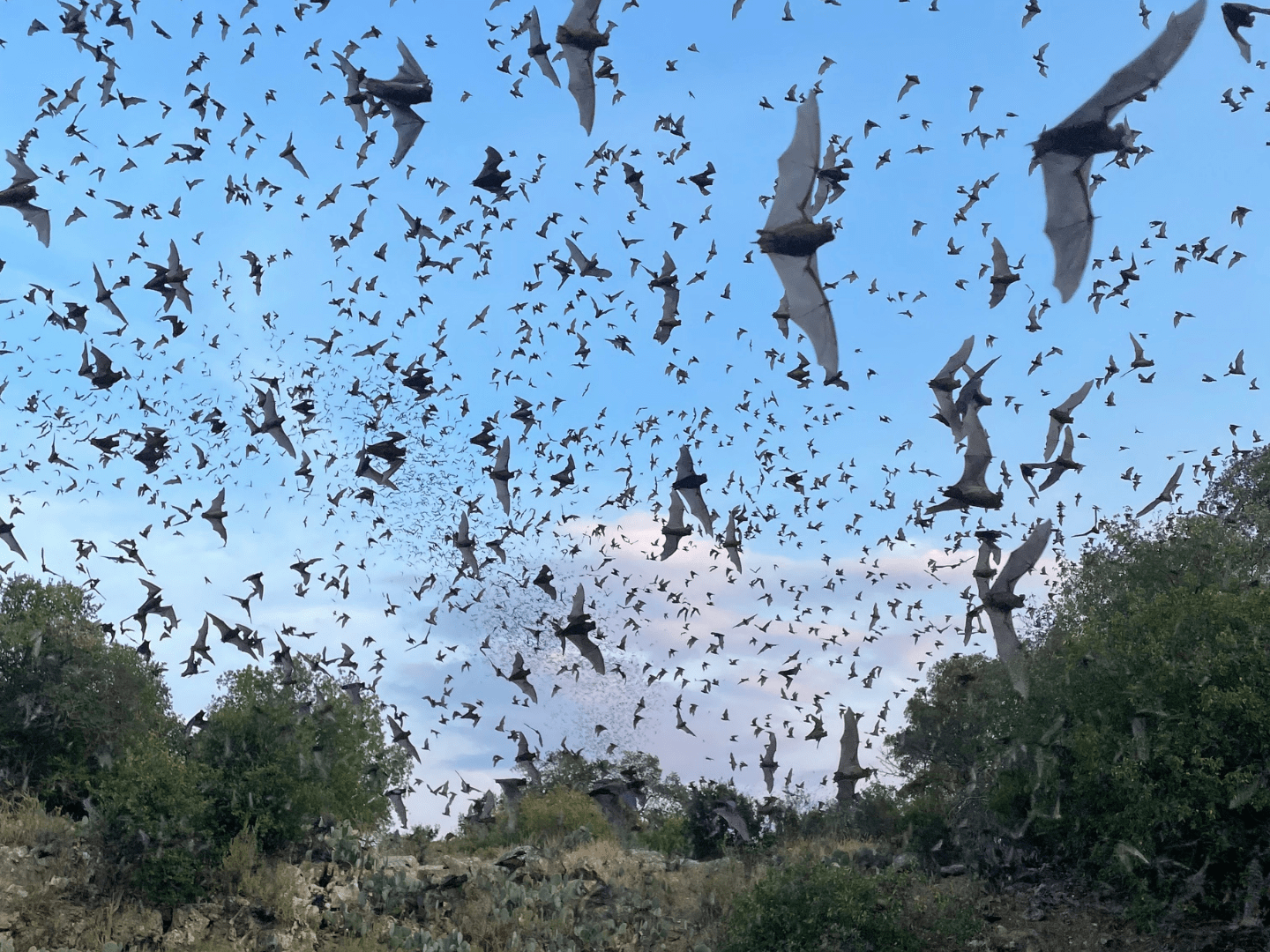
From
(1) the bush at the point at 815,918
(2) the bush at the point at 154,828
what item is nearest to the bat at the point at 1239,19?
(1) the bush at the point at 815,918

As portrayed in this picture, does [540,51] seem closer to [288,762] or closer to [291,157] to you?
[291,157]

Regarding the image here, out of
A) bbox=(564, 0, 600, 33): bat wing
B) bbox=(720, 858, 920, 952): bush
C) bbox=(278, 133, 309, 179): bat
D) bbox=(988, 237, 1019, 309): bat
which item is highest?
bbox=(278, 133, 309, 179): bat

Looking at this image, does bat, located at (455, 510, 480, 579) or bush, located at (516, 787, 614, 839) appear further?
bush, located at (516, 787, 614, 839)

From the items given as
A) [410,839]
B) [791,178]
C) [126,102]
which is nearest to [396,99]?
[791,178]

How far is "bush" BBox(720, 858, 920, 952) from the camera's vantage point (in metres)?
21.3

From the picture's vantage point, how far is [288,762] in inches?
1282

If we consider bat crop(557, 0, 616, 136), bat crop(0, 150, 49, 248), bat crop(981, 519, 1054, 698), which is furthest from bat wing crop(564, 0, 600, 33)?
bat crop(0, 150, 49, 248)

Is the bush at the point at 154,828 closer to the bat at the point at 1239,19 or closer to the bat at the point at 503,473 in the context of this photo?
the bat at the point at 503,473

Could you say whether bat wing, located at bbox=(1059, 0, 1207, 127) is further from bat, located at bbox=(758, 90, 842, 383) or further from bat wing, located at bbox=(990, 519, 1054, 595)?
bat wing, located at bbox=(990, 519, 1054, 595)

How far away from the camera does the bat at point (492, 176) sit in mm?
18078

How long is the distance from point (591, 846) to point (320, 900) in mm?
10067

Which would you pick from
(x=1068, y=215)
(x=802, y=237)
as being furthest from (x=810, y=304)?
(x=1068, y=215)

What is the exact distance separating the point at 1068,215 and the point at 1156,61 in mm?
1786

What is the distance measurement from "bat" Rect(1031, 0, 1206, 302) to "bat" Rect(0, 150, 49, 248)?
18.1 m
